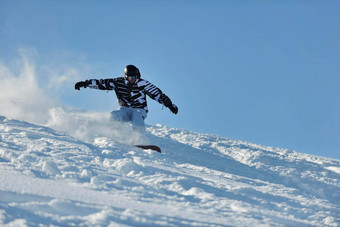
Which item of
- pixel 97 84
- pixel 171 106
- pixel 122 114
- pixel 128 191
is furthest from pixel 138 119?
pixel 128 191

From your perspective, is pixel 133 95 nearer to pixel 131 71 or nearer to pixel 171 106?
pixel 131 71

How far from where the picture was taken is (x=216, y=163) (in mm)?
6918

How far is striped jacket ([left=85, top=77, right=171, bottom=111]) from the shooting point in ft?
24.9

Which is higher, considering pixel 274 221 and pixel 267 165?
pixel 267 165

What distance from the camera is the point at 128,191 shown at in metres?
3.60

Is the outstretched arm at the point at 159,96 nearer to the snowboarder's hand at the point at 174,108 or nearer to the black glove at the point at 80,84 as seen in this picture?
the snowboarder's hand at the point at 174,108

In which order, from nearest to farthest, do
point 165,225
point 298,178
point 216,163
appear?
point 165,225 → point 298,178 → point 216,163

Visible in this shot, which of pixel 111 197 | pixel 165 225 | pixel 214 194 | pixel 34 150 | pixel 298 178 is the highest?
pixel 298 178

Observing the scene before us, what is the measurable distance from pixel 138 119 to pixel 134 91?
2.18 feet

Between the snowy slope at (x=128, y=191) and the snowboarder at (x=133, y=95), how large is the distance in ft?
4.09

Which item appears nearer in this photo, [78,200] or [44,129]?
[78,200]

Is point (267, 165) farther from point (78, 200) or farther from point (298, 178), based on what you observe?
point (78, 200)

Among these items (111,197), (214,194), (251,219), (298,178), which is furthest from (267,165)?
(111,197)

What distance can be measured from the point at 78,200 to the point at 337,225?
2590 millimetres
